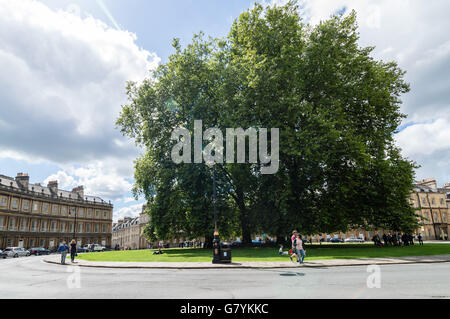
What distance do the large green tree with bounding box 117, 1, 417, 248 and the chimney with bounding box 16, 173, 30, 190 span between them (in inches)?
2131

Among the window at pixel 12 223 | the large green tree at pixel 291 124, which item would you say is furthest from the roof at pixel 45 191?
the large green tree at pixel 291 124

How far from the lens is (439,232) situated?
77562mm

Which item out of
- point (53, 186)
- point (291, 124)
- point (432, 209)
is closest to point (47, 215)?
point (53, 186)

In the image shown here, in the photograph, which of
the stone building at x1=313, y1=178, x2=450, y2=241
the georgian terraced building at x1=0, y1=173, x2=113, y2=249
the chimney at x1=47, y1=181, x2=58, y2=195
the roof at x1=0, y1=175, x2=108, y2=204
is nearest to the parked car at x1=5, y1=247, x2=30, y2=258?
the georgian terraced building at x1=0, y1=173, x2=113, y2=249

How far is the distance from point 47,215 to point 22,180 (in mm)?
10674

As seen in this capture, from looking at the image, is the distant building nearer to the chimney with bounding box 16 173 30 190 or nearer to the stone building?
the chimney with bounding box 16 173 30 190

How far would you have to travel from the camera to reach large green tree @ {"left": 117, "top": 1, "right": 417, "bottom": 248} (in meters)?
27.0

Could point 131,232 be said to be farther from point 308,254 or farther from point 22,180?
point 308,254

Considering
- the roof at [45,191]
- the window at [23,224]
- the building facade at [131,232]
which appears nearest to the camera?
the roof at [45,191]

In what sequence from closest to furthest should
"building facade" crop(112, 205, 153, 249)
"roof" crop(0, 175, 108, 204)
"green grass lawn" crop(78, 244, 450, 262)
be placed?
"green grass lawn" crop(78, 244, 450, 262) → "roof" crop(0, 175, 108, 204) → "building facade" crop(112, 205, 153, 249)

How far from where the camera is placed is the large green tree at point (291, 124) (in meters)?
27.0

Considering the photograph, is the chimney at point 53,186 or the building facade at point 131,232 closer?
the chimney at point 53,186

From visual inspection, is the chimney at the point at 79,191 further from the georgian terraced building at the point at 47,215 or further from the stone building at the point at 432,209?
the stone building at the point at 432,209
